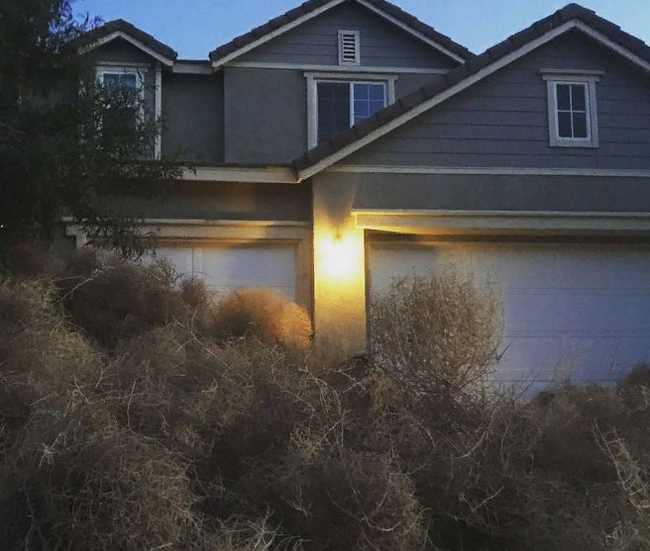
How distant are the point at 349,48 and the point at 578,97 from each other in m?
4.67

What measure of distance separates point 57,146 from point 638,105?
7900 mm

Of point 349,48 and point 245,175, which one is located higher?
point 349,48

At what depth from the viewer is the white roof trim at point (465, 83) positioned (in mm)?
11609

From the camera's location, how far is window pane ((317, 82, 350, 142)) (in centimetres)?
1551

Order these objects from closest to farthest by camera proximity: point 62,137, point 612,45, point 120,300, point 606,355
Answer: point 62,137, point 120,300, point 606,355, point 612,45

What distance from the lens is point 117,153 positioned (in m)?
9.02

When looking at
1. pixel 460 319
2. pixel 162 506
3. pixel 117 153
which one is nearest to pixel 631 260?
pixel 460 319

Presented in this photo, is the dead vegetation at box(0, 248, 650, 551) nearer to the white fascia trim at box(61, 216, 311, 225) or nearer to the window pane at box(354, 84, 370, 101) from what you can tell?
the white fascia trim at box(61, 216, 311, 225)

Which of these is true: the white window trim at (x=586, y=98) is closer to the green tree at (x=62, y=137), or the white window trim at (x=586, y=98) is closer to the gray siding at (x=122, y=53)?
the green tree at (x=62, y=137)

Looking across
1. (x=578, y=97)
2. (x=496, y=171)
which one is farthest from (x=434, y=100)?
(x=578, y=97)

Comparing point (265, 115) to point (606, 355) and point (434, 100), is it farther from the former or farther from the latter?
point (606, 355)

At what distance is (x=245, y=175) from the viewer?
38.4ft

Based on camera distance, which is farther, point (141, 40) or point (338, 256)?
point (141, 40)

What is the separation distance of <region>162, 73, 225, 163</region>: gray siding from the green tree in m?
5.84
